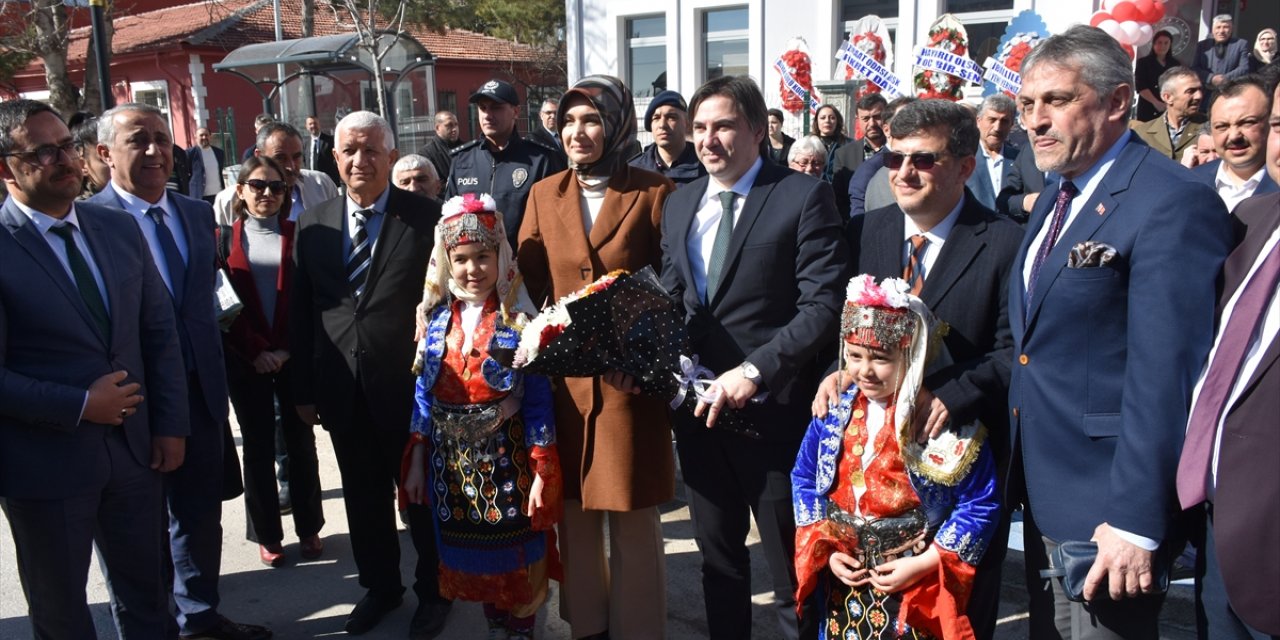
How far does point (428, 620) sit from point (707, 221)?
6.86 feet

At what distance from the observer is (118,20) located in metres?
33.8

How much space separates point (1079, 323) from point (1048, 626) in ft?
3.14

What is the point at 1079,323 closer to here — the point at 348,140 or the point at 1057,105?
the point at 1057,105

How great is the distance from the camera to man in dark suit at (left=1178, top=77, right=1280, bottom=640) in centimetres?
190

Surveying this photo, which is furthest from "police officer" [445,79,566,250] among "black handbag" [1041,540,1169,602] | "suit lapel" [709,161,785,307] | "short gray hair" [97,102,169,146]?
"black handbag" [1041,540,1169,602]

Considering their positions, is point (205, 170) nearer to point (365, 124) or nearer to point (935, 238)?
point (365, 124)

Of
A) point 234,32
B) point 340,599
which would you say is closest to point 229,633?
point 340,599

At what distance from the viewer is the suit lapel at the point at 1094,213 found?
2.23 m

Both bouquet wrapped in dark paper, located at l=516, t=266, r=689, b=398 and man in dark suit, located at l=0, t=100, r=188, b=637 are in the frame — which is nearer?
man in dark suit, located at l=0, t=100, r=188, b=637

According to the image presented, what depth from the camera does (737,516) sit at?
319 cm

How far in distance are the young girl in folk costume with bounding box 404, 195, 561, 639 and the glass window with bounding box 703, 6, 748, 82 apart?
13777 mm

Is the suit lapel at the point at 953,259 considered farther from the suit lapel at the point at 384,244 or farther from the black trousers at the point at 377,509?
the black trousers at the point at 377,509

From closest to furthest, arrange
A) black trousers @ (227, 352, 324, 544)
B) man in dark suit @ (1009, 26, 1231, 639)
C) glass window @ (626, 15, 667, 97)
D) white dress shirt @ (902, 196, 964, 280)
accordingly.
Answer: man in dark suit @ (1009, 26, 1231, 639) → white dress shirt @ (902, 196, 964, 280) → black trousers @ (227, 352, 324, 544) → glass window @ (626, 15, 667, 97)

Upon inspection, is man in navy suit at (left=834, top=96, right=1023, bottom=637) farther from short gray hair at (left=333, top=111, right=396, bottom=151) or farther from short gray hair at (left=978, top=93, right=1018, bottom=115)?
short gray hair at (left=978, top=93, right=1018, bottom=115)
